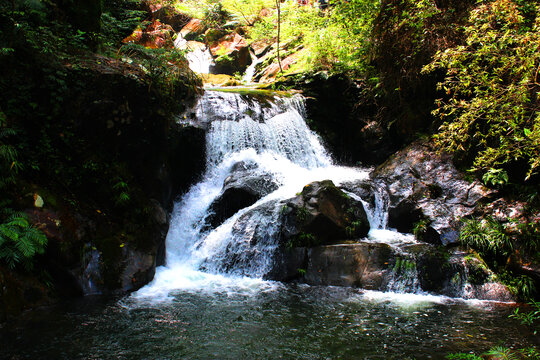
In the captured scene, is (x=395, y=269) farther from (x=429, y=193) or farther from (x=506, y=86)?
(x=506, y=86)

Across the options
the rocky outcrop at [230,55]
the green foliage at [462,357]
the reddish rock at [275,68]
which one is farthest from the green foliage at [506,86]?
the rocky outcrop at [230,55]

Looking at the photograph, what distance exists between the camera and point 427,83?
32.1 ft

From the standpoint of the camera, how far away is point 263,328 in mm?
4414

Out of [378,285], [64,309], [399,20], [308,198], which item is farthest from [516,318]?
[399,20]

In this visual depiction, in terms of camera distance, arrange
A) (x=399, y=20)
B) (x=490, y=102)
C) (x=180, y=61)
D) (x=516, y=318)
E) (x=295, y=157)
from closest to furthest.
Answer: (x=516, y=318)
(x=490, y=102)
(x=180, y=61)
(x=399, y=20)
(x=295, y=157)

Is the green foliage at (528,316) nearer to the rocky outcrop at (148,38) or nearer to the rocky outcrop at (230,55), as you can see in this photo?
the rocky outcrop at (148,38)

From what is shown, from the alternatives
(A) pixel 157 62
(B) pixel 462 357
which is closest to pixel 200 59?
(A) pixel 157 62

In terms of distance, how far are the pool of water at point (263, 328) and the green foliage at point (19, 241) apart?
85 cm

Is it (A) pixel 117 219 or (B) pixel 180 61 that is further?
(B) pixel 180 61

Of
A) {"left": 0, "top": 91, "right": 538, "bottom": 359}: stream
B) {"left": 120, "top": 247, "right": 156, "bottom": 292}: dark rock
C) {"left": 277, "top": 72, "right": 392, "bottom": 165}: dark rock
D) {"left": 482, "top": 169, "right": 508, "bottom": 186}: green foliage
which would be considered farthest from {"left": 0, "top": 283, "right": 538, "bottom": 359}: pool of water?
{"left": 277, "top": 72, "right": 392, "bottom": 165}: dark rock

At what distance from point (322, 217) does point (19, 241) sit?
5581 millimetres

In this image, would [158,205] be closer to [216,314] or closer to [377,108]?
[216,314]

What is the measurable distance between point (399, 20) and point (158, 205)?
9.18 m

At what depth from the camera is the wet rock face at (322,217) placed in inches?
276
